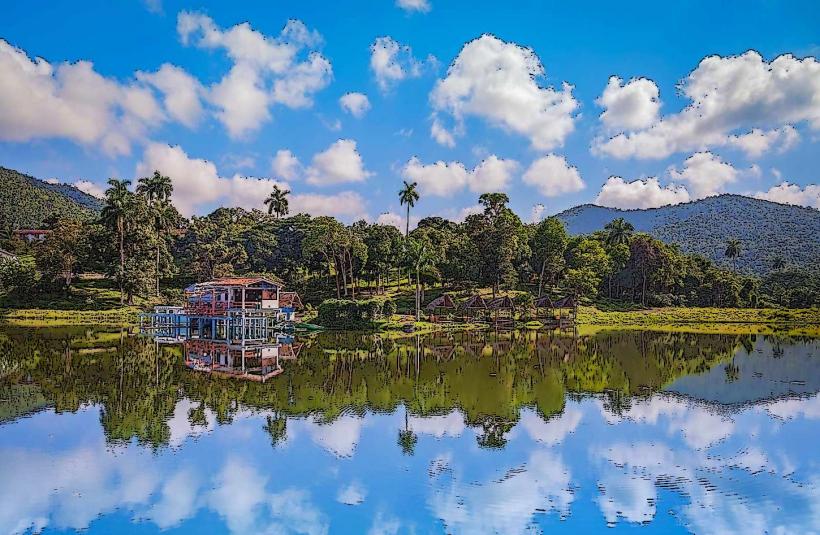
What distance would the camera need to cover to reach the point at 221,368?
30734mm

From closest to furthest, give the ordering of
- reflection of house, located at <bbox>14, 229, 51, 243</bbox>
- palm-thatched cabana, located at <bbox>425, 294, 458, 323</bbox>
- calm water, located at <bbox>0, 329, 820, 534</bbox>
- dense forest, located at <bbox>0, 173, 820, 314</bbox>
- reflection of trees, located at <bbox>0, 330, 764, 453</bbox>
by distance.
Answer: calm water, located at <bbox>0, 329, 820, 534</bbox>, reflection of trees, located at <bbox>0, 330, 764, 453</bbox>, palm-thatched cabana, located at <bbox>425, 294, 458, 323</bbox>, dense forest, located at <bbox>0, 173, 820, 314</bbox>, reflection of house, located at <bbox>14, 229, 51, 243</bbox>

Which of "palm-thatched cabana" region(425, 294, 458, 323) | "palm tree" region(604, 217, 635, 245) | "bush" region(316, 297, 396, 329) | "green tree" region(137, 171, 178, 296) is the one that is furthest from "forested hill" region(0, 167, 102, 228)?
"palm tree" region(604, 217, 635, 245)

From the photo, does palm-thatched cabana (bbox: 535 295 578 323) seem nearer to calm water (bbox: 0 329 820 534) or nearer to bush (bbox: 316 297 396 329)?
bush (bbox: 316 297 396 329)

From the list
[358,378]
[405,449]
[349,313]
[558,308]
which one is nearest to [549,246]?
[558,308]

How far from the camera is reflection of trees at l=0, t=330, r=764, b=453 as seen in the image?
21.0m

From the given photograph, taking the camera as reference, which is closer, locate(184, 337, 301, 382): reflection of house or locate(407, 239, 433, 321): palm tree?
locate(184, 337, 301, 382): reflection of house

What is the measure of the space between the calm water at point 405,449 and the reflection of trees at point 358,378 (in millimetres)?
178

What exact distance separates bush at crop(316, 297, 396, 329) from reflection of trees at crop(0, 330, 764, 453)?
10329 millimetres

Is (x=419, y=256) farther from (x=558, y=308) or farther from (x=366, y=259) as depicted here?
(x=558, y=308)

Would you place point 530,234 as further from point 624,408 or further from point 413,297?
point 624,408

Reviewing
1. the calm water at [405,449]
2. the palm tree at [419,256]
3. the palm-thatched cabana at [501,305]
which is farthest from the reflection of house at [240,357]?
the palm-thatched cabana at [501,305]

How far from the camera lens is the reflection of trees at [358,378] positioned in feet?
69.0

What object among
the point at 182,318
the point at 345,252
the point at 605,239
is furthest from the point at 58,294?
the point at 605,239

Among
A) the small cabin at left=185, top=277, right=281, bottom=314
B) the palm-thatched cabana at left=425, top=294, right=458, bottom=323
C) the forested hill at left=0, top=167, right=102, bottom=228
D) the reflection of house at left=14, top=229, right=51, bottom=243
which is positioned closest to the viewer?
the small cabin at left=185, top=277, right=281, bottom=314
